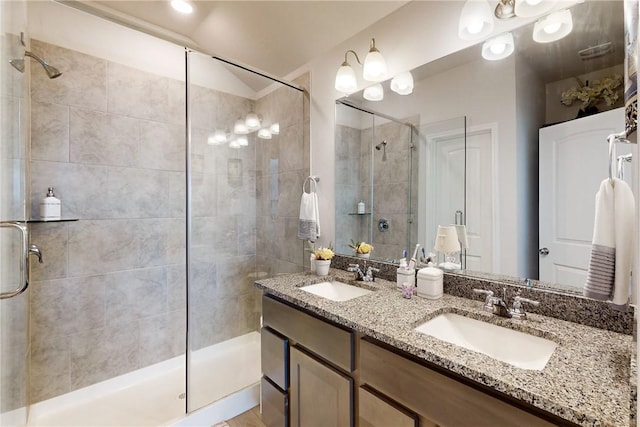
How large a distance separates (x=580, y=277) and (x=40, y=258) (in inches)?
109

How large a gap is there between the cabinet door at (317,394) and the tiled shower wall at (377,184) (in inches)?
30.4

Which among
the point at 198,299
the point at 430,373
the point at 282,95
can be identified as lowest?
the point at 198,299

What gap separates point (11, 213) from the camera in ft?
3.80

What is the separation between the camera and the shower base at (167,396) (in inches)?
69.1

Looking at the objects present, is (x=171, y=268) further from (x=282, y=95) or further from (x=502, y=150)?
(x=502, y=150)

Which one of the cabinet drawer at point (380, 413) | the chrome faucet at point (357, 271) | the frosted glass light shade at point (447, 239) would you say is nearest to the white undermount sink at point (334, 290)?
the chrome faucet at point (357, 271)

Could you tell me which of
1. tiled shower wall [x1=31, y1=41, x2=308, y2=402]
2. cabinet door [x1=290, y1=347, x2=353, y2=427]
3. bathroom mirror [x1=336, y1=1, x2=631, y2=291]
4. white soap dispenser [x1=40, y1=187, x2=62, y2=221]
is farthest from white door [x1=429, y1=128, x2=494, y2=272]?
white soap dispenser [x1=40, y1=187, x2=62, y2=221]

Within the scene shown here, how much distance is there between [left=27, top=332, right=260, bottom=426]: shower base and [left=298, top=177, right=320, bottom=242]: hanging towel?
40.2 inches

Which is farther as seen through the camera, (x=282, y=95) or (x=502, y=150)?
(x=282, y=95)

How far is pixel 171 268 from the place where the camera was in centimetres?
229

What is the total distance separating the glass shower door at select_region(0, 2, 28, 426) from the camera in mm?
1057

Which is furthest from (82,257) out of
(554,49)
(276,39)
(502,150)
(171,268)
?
(554,49)

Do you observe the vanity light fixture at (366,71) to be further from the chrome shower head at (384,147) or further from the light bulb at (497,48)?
the light bulb at (497,48)

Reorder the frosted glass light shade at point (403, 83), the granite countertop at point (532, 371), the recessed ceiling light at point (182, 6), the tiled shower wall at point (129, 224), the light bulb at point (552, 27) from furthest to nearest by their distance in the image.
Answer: the recessed ceiling light at point (182, 6) → the tiled shower wall at point (129, 224) → the frosted glass light shade at point (403, 83) → the light bulb at point (552, 27) → the granite countertop at point (532, 371)
